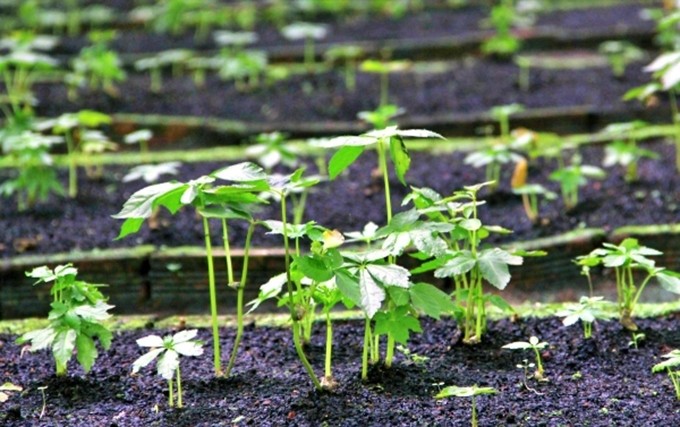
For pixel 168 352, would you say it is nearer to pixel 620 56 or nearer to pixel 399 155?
pixel 399 155

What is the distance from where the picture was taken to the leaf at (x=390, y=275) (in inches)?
87.1

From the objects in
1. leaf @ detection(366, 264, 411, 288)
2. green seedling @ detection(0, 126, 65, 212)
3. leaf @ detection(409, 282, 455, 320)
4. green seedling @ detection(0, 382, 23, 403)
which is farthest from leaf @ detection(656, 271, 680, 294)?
green seedling @ detection(0, 126, 65, 212)

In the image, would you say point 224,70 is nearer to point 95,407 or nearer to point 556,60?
point 556,60

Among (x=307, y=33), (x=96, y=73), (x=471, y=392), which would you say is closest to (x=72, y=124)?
(x=96, y=73)

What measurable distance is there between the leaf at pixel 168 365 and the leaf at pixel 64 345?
0.23 meters

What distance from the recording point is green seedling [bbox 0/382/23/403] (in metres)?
2.44

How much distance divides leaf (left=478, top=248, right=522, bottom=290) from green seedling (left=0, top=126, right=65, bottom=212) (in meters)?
1.95

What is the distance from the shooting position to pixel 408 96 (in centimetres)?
561

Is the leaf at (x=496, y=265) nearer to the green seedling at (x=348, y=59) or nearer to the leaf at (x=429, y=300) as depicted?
the leaf at (x=429, y=300)

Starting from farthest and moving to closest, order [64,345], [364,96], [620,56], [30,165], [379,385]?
1. [620,56]
2. [364,96]
3. [30,165]
4. [379,385]
5. [64,345]

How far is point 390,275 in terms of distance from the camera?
2232 mm

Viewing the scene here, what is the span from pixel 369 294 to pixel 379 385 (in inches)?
14.6

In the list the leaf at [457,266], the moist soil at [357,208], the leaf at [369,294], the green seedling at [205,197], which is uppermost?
the green seedling at [205,197]

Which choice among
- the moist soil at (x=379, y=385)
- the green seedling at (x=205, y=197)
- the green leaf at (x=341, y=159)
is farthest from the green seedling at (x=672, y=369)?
the green seedling at (x=205, y=197)
